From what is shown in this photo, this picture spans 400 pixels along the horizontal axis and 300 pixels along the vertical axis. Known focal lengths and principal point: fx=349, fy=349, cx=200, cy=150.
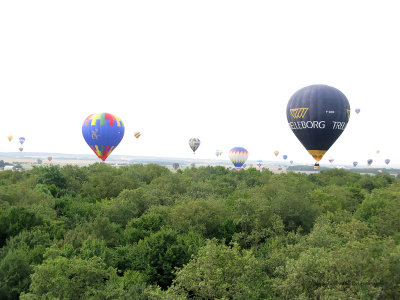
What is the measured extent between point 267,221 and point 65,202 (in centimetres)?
2641

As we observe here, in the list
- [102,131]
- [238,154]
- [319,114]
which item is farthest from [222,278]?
[238,154]

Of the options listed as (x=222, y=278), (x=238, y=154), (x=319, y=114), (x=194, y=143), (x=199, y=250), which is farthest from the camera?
(x=194, y=143)

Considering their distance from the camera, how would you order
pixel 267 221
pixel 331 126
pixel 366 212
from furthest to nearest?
pixel 331 126, pixel 366 212, pixel 267 221

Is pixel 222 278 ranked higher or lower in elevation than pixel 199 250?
lower

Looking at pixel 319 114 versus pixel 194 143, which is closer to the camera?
pixel 319 114

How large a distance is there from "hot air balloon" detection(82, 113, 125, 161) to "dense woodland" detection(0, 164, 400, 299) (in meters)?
27.1

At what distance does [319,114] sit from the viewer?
6450cm

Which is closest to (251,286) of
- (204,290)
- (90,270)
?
(204,290)

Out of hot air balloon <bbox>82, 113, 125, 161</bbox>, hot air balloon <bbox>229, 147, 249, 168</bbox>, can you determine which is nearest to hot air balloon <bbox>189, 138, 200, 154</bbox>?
hot air balloon <bbox>229, 147, 249, 168</bbox>

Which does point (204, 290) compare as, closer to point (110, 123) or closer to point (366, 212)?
point (366, 212)

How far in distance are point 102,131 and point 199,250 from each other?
58.3 metres

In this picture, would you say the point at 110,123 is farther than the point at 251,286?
Yes

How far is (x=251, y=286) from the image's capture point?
66.5ft

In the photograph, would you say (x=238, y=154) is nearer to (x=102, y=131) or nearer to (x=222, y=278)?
(x=102, y=131)
